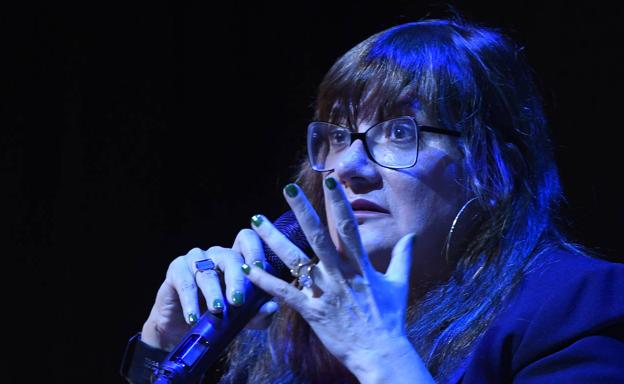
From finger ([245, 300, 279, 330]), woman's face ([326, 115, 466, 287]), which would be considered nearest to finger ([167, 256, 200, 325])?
finger ([245, 300, 279, 330])

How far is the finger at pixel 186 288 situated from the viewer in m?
1.34

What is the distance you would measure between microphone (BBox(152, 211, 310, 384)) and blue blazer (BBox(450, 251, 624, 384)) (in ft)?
1.18

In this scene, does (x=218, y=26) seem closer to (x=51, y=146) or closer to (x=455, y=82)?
(x=51, y=146)

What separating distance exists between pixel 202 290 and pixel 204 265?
9 cm

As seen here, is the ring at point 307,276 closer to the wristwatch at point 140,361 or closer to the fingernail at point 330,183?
the fingernail at point 330,183

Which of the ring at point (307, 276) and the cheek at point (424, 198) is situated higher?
the ring at point (307, 276)

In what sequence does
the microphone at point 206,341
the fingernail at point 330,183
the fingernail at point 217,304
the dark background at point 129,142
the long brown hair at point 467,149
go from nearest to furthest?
1. the fingernail at point 330,183
2. the microphone at point 206,341
3. the fingernail at point 217,304
4. the long brown hair at point 467,149
5. the dark background at point 129,142

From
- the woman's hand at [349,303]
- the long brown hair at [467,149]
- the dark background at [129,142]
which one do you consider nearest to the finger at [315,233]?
the woman's hand at [349,303]

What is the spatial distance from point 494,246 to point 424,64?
0.39 metres

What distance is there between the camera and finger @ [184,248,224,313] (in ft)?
4.08

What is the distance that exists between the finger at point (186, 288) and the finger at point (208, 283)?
12 mm

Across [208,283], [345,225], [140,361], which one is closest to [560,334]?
[345,225]

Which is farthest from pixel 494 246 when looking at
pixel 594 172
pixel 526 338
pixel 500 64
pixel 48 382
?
pixel 48 382

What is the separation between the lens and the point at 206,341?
3.82ft
